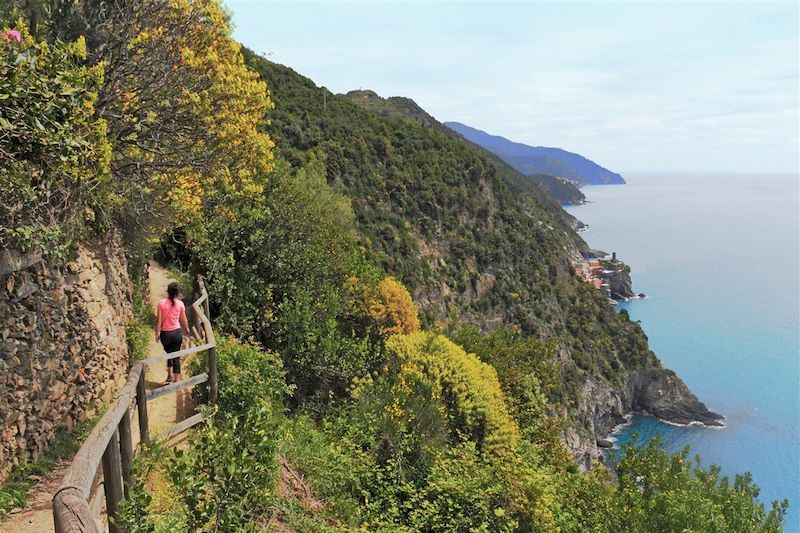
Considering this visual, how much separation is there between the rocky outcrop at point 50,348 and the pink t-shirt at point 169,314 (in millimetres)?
762

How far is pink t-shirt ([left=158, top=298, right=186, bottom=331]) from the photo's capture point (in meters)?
8.55

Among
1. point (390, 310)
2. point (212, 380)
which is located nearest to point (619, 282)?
point (390, 310)

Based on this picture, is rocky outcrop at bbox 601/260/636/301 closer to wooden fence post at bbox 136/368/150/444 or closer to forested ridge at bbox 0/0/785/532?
Answer: forested ridge at bbox 0/0/785/532

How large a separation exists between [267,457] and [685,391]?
9444cm

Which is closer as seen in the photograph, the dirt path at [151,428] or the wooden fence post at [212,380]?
the dirt path at [151,428]

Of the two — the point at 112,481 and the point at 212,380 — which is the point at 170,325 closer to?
the point at 212,380

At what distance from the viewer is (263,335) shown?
1262 centimetres

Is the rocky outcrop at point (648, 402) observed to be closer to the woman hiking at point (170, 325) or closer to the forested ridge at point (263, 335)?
the forested ridge at point (263, 335)

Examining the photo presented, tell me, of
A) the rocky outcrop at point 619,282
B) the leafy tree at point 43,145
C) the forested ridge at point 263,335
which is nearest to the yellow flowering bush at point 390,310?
the forested ridge at point 263,335

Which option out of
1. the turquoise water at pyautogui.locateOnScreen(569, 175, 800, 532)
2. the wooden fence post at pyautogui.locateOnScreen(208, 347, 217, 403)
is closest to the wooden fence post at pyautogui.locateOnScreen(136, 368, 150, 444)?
the wooden fence post at pyautogui.locateOnScreen(208, 347, 217, 403)

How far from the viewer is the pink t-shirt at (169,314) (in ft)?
28.0

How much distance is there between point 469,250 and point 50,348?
60.3m

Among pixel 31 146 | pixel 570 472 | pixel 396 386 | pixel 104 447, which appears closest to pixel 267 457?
pixel 104 447

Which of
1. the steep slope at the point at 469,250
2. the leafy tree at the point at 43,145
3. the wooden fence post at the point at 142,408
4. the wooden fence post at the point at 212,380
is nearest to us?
the leafy tree at the point at 43,145
